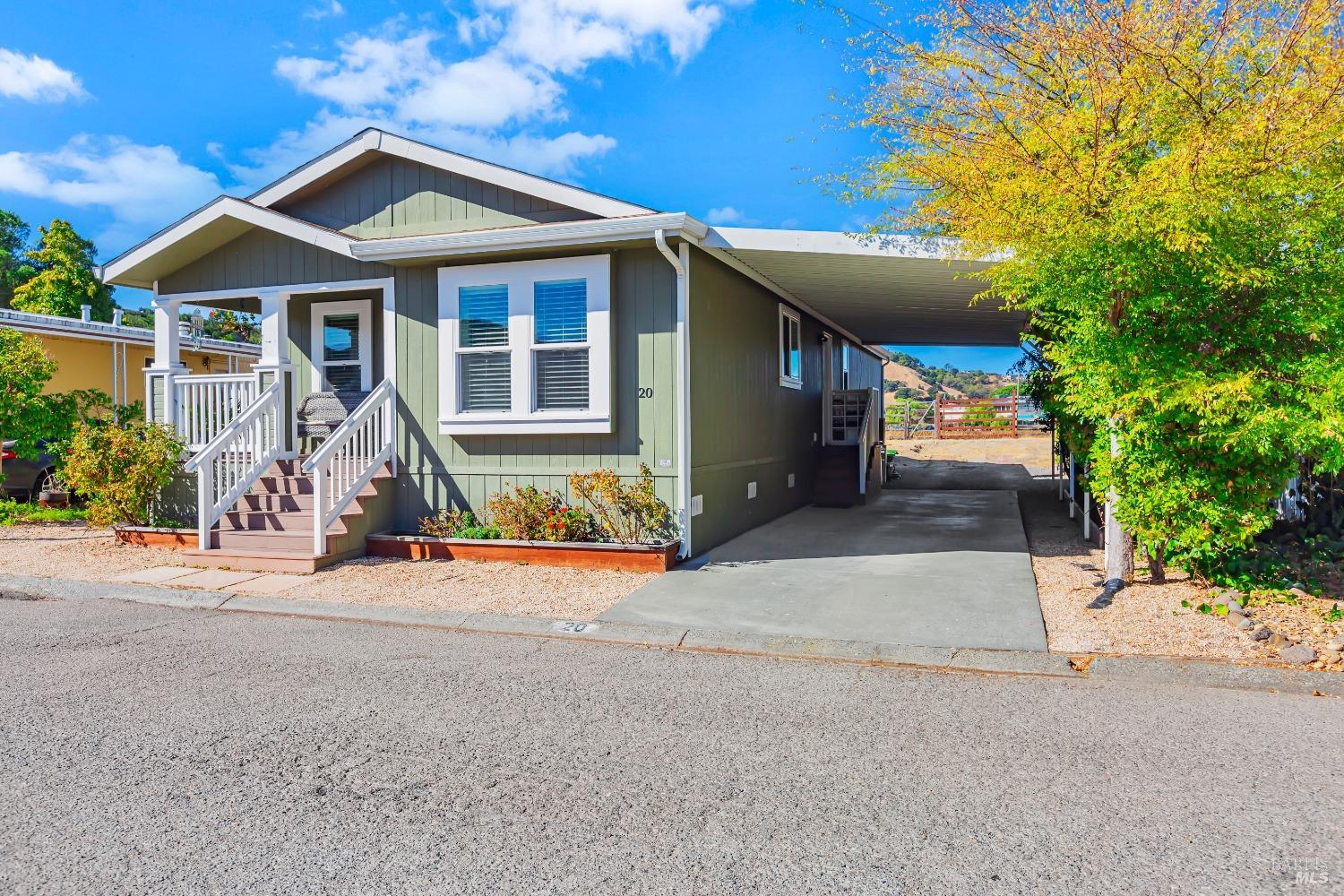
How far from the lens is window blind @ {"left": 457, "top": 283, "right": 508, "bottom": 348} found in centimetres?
834

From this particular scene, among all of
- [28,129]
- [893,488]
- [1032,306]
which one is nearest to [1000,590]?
[1032,306]

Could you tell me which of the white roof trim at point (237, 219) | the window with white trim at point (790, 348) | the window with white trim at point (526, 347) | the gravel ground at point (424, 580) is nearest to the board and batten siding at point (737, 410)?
the window with white trim at point (790, 348)

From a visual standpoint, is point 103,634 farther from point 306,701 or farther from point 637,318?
point 637,318

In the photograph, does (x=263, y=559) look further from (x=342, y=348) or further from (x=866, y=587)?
(x=866, y=587)

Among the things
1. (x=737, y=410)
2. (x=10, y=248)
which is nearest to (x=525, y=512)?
(x=737, y=410)

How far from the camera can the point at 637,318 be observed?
796cm

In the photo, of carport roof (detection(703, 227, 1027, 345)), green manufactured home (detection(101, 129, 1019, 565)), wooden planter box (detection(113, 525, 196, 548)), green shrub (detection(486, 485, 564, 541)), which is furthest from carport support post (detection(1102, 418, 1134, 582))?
wooden planter box (detection(113, 525, 196, 548))

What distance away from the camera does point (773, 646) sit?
17.1 ft

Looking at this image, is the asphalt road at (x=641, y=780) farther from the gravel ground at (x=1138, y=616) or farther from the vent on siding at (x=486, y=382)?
the vent on siding at (x=486, y=382)

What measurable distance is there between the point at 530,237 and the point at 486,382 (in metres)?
1.56

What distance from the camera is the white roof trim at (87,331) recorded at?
14352 millimetres

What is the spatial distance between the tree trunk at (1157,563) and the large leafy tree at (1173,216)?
80 mm

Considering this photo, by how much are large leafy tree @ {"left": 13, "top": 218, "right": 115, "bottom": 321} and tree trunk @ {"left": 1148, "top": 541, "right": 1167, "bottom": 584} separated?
33.2 metres

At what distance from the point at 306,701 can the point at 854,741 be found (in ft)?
8.70
